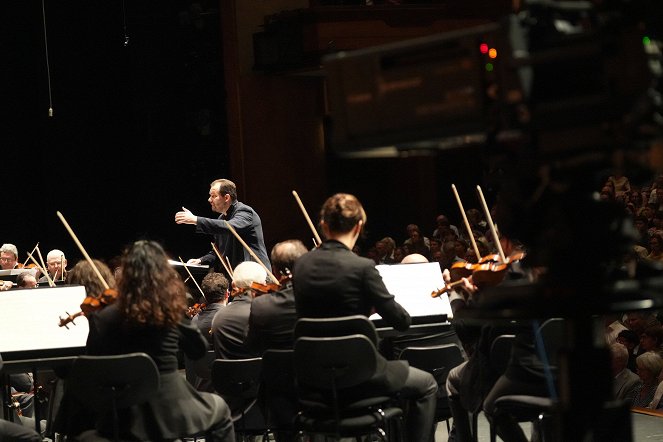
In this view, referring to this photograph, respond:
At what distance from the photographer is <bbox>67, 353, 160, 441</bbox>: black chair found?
4.05m

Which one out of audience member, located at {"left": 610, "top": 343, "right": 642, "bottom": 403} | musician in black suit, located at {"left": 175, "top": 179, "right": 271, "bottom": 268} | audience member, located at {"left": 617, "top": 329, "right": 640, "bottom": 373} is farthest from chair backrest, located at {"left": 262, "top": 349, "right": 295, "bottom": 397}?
audience member, located at {"left": 617, "top": 329, "right": 640, "bottom": 373}

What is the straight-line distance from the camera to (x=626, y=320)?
7805 millimetres

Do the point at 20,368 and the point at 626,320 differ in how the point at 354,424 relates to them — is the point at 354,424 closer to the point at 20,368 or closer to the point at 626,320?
the point at 20,368

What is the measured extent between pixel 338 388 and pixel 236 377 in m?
0.91

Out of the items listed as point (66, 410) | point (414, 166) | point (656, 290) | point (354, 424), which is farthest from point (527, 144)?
point (414, 166)

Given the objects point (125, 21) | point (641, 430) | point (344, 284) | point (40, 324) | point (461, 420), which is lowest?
point (641, 430)

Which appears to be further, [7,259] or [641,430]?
[7,259]

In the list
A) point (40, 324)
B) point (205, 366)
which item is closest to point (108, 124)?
point (205, 366)

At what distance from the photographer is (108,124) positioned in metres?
12.9

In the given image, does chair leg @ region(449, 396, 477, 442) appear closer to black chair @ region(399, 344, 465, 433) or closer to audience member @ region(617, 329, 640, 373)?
black chair @ region(399, 344, 465, 433)

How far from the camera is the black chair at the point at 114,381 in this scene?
4051 mm

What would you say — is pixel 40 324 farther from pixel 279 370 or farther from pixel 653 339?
pixel 653 339

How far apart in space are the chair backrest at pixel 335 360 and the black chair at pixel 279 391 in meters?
0.33

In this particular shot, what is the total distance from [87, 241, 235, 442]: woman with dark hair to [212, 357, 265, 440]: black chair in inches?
25.5
